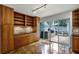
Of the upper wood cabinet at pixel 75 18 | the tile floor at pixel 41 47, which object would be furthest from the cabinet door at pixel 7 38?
the upper wood cabinet at pixel 75 18

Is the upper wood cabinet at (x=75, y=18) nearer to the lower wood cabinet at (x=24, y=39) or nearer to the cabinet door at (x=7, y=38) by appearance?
the lower wood cabinet at (x=24, y=39)

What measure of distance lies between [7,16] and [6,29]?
48 cm

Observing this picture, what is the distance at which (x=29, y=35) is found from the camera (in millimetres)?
4262

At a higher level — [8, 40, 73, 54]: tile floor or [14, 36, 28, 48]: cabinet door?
[14, 36, 28, 48]: cabinet door

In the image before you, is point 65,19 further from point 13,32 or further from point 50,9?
point 13,32

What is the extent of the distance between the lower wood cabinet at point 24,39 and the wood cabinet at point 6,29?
168mm

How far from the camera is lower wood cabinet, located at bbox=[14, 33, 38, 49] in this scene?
3946mm

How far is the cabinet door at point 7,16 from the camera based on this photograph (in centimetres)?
376

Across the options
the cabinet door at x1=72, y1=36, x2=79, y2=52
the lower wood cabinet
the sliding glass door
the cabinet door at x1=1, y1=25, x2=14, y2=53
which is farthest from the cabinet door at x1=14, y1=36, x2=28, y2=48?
the cabinet door at x1=72, y1=36, x2=79, y2=52

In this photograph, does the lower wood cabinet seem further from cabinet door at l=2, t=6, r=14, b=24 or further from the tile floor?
cabinet door at l=2, t=6, r=14, b=24

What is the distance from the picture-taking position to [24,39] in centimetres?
409

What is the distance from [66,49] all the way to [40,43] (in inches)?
36.0

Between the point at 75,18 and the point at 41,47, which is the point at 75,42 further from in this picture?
the point at 41,47
